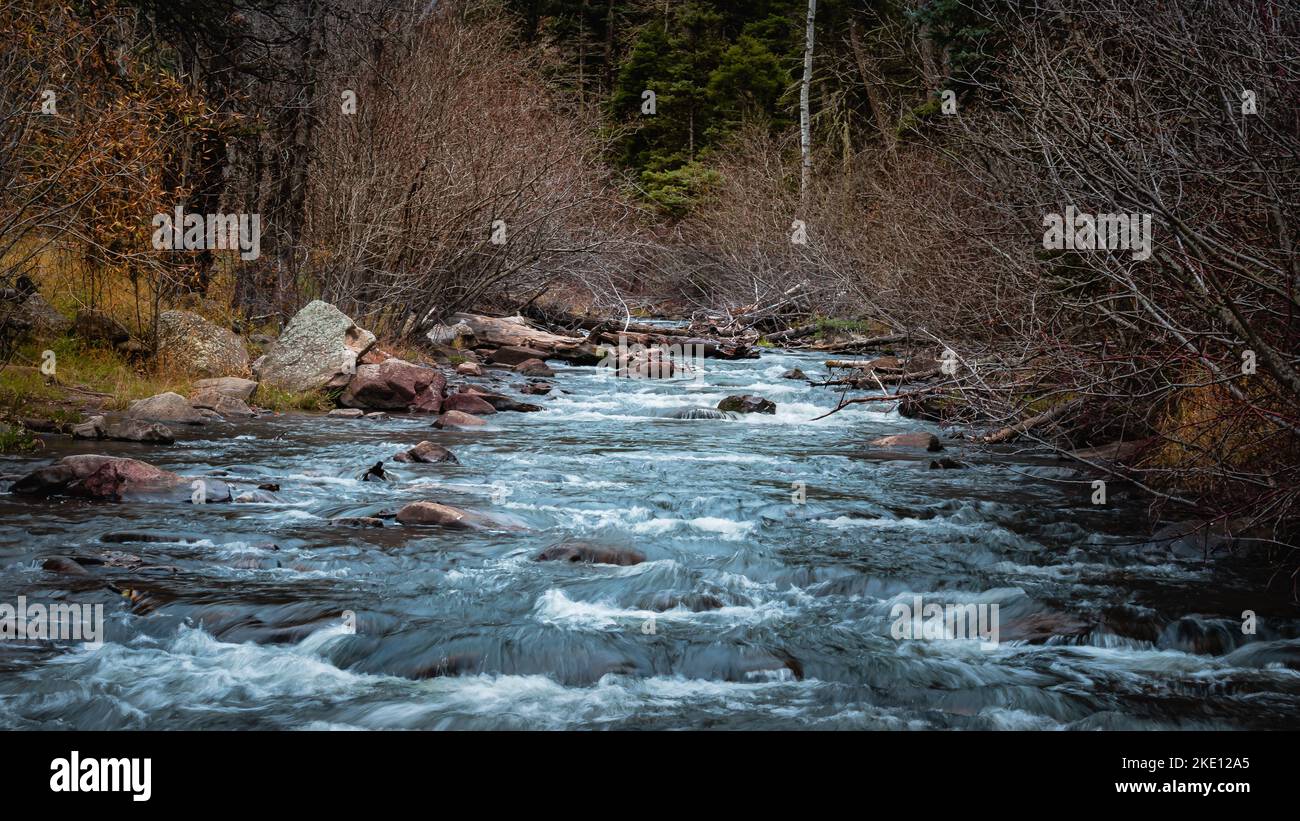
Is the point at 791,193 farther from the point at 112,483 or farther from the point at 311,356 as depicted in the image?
the point at 112,483

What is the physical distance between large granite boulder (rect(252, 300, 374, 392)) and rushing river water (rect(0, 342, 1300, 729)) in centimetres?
388

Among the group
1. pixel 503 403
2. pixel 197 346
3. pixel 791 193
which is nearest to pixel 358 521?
pixel 503 403

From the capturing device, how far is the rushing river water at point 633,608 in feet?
19.4

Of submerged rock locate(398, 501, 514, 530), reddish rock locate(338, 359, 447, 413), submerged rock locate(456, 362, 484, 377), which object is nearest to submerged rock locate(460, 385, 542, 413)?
reddish rock locate(338, 359, 447, 413)

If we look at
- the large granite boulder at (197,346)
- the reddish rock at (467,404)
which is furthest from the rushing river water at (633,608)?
the reddish rock at (467,404)

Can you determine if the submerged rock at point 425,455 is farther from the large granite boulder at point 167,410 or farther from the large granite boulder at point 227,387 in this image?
the large granite boulder at point 227,387

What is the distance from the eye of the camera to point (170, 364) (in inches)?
585

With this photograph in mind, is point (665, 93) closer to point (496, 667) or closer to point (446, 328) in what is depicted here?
point (446, 328)

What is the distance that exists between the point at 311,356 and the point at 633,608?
31.8 feet

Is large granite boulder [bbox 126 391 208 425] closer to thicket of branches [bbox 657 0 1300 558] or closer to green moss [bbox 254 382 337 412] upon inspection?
green moss [bbox 254 382 337 412]

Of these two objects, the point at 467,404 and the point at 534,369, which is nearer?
the point at 467,404

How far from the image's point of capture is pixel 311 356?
15.7 m

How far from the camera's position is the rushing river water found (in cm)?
591
